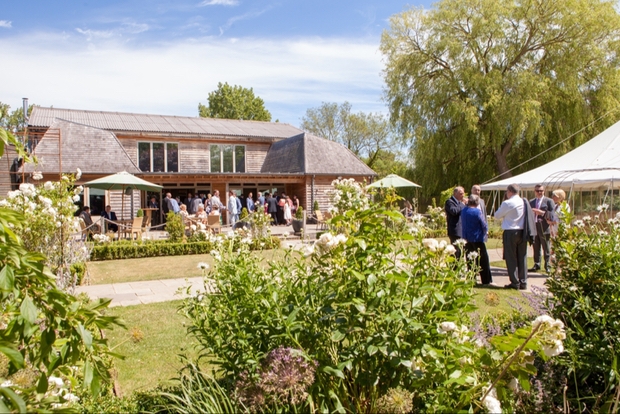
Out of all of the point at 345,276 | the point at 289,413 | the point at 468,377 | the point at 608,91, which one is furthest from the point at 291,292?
the point at 608,91

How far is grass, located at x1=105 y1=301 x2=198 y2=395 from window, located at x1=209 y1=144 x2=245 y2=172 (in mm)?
23030

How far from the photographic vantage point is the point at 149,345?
17.6ft

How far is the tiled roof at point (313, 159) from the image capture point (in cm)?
2767

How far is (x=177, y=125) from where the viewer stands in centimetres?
2988

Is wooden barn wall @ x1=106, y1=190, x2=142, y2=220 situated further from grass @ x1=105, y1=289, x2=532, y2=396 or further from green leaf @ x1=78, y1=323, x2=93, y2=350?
green leaf @ x1=78, y1=323, x2=93, y2=350

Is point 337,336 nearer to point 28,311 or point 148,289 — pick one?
point 28,311

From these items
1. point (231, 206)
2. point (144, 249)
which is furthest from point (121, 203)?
point (144, 249)

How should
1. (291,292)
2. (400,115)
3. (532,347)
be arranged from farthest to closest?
(400,115)
(291,292)
(532,347)

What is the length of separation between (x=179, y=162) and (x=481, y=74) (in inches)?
713

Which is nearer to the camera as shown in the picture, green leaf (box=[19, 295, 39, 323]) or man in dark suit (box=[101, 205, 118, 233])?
green leaf (box=[19, 295, 39, 323])

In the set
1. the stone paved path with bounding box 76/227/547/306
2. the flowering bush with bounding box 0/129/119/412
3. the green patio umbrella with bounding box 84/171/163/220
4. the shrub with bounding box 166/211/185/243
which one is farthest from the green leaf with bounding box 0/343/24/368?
the green patio umbrella with bounding box 84/171/163/220

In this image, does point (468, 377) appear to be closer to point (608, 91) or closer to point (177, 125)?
point (608, 91)

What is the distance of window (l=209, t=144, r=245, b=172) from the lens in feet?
97.5

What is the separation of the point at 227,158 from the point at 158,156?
438 cm
